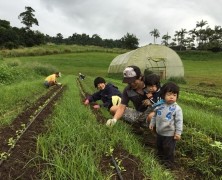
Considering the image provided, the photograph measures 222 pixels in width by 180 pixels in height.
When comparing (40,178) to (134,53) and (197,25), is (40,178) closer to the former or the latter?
(134,53)

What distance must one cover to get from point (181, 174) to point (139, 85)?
1.94m

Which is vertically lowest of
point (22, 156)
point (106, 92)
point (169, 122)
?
point (22, 156)

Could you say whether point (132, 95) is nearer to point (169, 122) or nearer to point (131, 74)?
point (131, 74)

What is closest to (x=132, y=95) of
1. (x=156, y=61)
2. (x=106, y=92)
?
(x=106, y=92)

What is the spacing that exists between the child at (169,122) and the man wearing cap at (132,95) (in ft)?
3.11

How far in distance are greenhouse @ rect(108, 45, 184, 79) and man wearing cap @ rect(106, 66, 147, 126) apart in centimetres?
2048

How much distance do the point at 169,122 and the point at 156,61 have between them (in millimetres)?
22806

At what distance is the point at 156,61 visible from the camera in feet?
88.9

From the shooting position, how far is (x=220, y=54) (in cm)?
6412

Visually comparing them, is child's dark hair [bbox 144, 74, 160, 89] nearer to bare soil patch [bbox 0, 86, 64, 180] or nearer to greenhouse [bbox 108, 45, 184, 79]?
bare soil patch [bbox 0, 86, 64, 180]

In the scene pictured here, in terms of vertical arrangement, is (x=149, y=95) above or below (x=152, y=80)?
below

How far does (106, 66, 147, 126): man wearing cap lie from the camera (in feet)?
18.1

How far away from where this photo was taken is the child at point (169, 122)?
15.0ft

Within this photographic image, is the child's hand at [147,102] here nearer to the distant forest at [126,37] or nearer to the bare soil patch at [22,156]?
the bare soil patch at [22,156]
